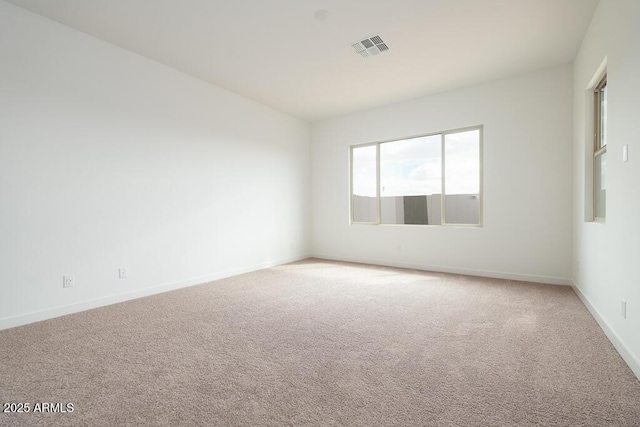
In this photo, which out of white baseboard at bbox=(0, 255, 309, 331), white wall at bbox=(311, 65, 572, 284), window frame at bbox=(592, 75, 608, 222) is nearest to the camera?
white baseboard at bbox=(0, 255, 309, 331)

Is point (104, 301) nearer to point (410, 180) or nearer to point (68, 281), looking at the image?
point (68, 281)

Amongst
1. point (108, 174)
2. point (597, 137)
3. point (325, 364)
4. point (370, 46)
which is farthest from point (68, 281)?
point (597, 137)

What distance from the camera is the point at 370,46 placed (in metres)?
3.40

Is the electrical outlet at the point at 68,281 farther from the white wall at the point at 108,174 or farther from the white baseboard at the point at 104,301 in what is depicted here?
the white baseboard at the point at 104,301

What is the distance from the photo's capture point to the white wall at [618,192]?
6.15 feet

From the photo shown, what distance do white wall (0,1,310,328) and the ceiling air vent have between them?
90.0 inches

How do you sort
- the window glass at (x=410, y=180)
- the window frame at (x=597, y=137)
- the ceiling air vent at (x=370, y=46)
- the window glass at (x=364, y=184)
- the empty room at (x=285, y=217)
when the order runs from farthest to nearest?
the window glass at (x=364, y=184), the window glass at (x=410, y=180), the ceiling air vent at (x=370, y=46), the window frame at (x=597, y=137), the empty room at (x=285, y=217)

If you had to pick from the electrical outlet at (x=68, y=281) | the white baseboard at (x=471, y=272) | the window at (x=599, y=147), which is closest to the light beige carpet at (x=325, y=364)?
the electrical outlet at (x=68, y=281)

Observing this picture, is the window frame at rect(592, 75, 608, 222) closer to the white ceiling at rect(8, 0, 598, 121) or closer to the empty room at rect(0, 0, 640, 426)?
the empty room at rect(0, 0, 640, 426)

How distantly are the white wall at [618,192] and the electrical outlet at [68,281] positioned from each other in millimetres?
4678

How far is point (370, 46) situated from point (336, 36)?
0.46m

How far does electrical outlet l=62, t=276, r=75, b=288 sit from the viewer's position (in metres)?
2.95

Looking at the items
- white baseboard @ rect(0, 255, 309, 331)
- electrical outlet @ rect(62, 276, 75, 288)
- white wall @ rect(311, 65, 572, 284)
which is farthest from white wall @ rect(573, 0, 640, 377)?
electrical outlet @ rect(62, 276, 75, 288)

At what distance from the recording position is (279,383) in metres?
1.74
